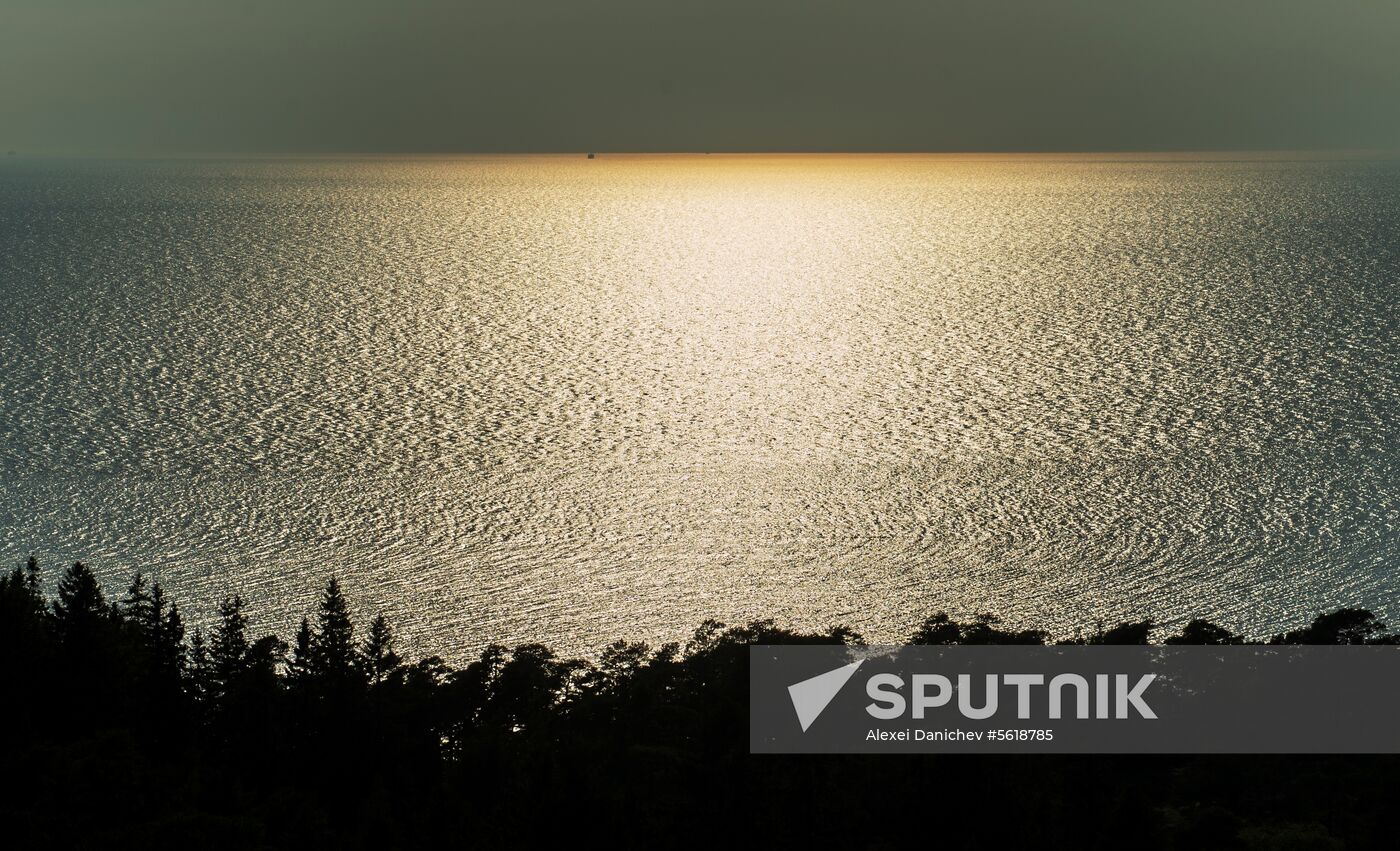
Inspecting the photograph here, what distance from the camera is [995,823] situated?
99.2 ft

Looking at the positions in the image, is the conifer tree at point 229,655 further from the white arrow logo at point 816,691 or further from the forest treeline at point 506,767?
the white arrow logo at point 816,691

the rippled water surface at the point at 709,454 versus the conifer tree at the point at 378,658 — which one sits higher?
the rippled water surface at the point at 709,454

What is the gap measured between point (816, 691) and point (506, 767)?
819 cm

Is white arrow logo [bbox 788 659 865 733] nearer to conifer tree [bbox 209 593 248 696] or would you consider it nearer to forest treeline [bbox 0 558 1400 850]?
forest treeline [bbox 0 558 1400 850]

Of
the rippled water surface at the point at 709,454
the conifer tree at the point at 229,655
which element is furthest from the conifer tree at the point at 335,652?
the rippled water surface at the point at 709,454

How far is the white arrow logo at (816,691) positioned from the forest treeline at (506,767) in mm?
1487

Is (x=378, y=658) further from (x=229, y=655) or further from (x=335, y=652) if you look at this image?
(x=229, y=655)

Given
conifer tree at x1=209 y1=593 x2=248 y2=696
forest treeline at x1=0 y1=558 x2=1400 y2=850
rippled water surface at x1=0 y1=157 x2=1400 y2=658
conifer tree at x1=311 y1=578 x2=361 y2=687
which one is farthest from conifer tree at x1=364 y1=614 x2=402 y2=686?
rippled water surface at x1=0 y1=157 x2=1400 y2=658

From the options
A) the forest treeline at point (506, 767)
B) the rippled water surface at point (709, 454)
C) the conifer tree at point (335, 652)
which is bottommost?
the forest treeline at point (506, 767)

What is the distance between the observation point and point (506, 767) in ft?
109

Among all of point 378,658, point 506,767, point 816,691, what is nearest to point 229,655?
point 378,658

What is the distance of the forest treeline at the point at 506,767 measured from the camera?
94.4 feet

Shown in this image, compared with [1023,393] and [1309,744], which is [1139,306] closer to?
[1023,393]

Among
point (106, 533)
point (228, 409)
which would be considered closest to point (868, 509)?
point (106, 533)
